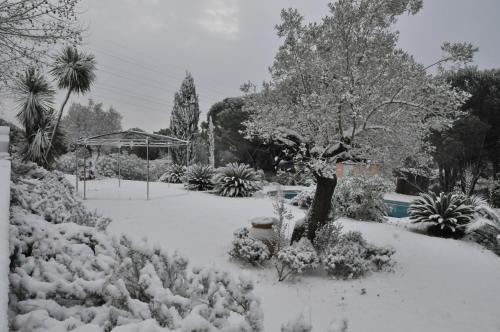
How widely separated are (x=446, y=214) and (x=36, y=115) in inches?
506

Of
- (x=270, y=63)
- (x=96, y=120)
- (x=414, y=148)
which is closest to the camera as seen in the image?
(x=414, y=148)

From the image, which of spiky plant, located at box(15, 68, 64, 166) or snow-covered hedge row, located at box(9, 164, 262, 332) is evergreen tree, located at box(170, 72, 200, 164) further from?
snow-covered hedge row, located at box(9, 164, 262, 332)

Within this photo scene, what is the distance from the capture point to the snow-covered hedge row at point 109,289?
1.13m

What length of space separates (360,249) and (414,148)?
79.6 inches

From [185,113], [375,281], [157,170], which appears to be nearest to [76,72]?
[185,113]

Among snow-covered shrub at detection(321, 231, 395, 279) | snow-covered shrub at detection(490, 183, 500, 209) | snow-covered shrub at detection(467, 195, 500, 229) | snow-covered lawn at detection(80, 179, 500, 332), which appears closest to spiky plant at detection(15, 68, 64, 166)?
snow-covered lawn at detection(80, 179, 500, 332)

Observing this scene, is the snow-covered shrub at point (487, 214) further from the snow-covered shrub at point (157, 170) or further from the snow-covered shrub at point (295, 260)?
the snow-covered shrub at point (157, 170)

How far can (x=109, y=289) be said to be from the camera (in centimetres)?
128

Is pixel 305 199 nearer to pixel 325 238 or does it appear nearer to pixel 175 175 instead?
pixel 325 238

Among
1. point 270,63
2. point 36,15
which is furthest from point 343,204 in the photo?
point 36,15

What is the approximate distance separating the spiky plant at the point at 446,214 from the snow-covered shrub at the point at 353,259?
2.60 meters

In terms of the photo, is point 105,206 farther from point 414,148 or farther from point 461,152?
point 461,152

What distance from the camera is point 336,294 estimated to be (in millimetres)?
4652

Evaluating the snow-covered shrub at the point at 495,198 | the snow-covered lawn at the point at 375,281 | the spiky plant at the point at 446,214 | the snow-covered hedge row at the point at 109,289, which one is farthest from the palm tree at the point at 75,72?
the snow-covered shrub at the point at 495,198
